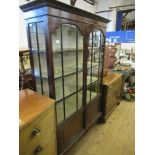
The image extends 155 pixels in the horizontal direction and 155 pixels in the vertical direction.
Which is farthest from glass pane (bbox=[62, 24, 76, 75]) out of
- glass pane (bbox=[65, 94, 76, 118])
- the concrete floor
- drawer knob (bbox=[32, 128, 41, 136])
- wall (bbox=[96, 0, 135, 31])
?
wall (bbox=[96, 0, 135, 31])

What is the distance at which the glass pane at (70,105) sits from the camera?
175cm

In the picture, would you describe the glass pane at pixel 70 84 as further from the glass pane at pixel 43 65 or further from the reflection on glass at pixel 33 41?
the reflection on glass at pixel 33 41

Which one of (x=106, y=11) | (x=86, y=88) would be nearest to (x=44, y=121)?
(x=86, y=88)

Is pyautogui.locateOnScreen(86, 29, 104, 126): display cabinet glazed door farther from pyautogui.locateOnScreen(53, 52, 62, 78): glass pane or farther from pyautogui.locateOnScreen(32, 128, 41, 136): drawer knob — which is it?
pyautogui.locateOnScreen(32, 128, 41, 136): drawer knob

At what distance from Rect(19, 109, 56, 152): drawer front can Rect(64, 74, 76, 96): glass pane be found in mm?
445

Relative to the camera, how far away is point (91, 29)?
1818 mm

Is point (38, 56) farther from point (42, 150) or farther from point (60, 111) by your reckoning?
point (42, 150)

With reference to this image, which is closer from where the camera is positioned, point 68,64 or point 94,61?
point 68,64

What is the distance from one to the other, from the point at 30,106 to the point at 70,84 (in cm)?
72

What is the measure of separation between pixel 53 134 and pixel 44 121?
0.27m

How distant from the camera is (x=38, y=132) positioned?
3.67ft

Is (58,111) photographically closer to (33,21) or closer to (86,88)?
(86,88)

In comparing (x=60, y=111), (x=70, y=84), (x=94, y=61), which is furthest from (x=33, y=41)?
(x=94, y=61)
